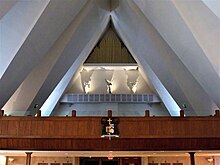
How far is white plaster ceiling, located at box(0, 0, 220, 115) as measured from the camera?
536 cm

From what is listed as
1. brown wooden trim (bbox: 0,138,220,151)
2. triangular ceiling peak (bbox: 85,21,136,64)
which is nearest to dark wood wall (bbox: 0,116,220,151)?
brown wooden trim (bbox: 0,138,220,151)

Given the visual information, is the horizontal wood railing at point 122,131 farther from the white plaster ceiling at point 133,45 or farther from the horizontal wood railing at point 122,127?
the white plaster ceiling at point 133,45

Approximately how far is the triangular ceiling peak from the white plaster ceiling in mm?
2139

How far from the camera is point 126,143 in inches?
271

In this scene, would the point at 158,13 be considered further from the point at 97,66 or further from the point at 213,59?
the point at 97,66

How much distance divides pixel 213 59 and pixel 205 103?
2.35 meters

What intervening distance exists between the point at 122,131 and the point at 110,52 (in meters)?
5.66

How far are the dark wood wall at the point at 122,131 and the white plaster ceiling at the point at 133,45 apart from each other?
38 cm

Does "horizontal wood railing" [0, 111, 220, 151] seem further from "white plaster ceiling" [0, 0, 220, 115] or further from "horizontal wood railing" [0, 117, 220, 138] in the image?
"white plaster ceiling" [0, 0, 220, 115]

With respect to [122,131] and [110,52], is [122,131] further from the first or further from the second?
[110,52]

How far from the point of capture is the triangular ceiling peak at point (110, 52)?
38.7 feet

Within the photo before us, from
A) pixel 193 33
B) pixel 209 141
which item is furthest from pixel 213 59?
pixel 209 141

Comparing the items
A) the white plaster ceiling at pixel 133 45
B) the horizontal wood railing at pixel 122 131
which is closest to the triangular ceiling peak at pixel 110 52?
the white plaster ceiling at pixel 133 45

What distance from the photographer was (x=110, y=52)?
11.8 m
